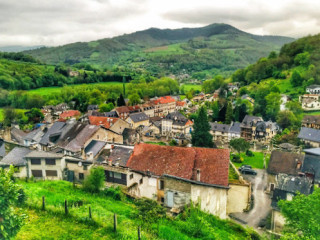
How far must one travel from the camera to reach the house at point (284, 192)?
25.9 meters

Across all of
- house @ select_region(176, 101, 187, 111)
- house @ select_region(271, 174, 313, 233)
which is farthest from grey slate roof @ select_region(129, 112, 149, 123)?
house @ select_region(271, 174, 313, 233)

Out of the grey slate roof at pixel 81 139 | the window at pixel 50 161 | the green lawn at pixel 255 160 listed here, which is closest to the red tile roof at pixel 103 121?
the grey slate roof at pixel 81 139

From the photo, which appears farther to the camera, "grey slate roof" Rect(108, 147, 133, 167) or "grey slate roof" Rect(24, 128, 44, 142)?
"grey slate roof" Rect(24, 128, 44, 142)

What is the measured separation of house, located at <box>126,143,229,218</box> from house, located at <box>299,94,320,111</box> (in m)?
70.2

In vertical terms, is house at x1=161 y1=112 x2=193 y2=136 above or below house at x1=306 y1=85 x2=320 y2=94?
below

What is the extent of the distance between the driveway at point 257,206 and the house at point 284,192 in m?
2.31

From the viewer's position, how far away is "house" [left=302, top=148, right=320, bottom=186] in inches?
1308

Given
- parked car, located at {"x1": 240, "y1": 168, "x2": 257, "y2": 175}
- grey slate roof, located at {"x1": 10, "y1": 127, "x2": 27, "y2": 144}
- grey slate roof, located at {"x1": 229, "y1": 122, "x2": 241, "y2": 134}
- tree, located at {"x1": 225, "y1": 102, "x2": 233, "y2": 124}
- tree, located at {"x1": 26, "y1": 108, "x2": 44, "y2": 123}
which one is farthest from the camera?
tree, located at {"x1": 26, "y1": 108, "x2": 44, "y2": 123}

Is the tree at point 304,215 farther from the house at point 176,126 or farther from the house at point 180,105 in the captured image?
the house at point 180,105

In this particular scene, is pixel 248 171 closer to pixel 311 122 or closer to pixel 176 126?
pixel 311 122

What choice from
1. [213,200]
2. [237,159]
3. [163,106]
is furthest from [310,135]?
[163,106]

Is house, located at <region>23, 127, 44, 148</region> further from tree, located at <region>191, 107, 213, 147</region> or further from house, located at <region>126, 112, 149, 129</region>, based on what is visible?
tree, located at <region>191, 107, 213, 147</region>

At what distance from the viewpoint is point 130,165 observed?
30.7m

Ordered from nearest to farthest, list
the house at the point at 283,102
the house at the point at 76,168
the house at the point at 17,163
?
the house at the point at 76,168
the house at the point at 17,163
the house at the point at 283,102
